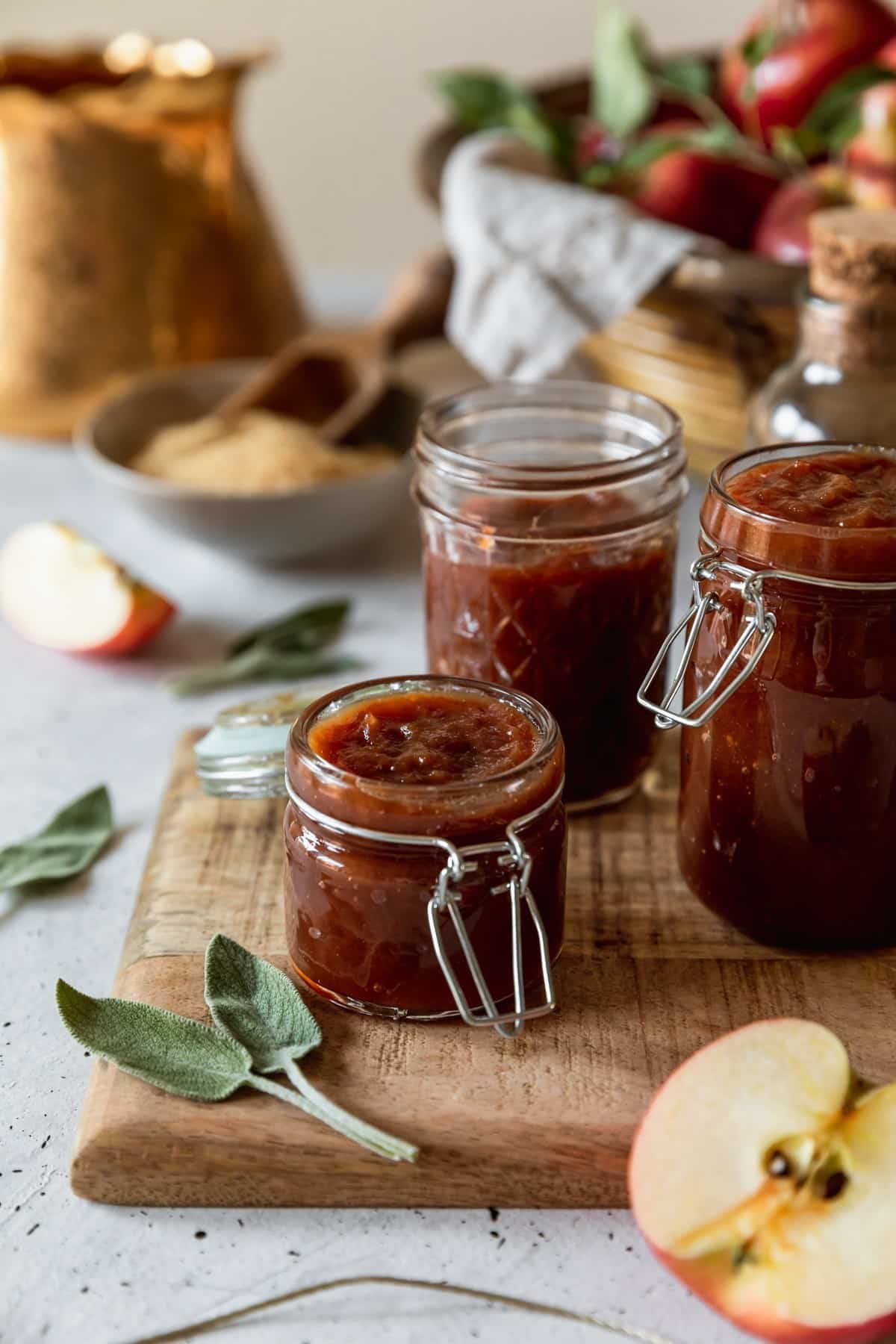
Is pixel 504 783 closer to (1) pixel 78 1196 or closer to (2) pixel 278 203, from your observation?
(1) pixel 78 1196

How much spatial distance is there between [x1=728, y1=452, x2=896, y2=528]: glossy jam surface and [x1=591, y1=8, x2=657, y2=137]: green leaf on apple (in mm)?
746

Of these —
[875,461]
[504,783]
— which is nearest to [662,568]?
[875,461]

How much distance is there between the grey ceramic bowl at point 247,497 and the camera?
140 cm

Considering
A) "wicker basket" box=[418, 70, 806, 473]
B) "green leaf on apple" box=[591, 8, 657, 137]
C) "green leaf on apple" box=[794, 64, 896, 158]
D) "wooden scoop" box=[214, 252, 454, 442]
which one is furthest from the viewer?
"wooden scoop" box=[214, 252, 454, 442]

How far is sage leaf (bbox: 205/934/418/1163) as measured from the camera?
0.75m

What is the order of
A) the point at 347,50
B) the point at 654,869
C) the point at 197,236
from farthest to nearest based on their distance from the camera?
the point at 347,50 < the point at 197,236 < the point at 654,869

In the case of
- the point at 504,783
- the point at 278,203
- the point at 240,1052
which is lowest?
the point at 278,203

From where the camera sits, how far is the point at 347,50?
243 centimetres

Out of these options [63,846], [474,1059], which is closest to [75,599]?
[63,846]

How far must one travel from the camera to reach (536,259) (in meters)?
1.36

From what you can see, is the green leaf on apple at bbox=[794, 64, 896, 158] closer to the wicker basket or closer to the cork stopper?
the wicker basket

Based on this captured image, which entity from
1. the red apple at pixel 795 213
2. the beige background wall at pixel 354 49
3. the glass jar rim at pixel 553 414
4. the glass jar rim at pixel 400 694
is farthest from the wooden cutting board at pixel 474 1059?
the beige background wall at pixel 354 49

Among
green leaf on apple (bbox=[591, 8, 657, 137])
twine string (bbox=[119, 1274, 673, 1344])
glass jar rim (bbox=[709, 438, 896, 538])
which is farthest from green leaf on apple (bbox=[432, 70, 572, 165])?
twine string (bbox=[119, 1274, 673, 1344])

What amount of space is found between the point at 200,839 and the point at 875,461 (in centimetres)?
47
